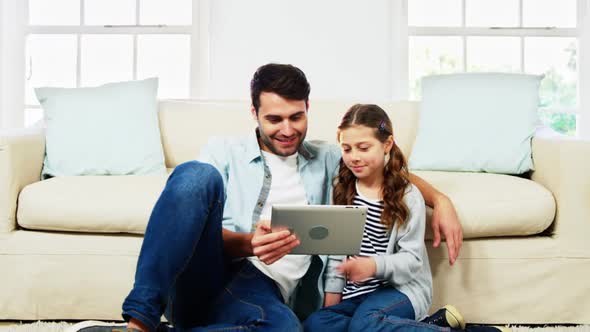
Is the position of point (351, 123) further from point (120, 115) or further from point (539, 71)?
point (539, 71)

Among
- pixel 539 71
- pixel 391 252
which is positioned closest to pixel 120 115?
pixel 391 252

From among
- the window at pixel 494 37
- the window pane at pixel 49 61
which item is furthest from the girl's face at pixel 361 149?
the window pane at pixel 49 61

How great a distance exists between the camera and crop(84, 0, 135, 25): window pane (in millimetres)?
3684

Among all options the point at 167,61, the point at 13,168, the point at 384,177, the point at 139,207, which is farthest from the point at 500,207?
the point at 167,61

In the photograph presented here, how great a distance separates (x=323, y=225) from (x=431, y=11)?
8.22ft

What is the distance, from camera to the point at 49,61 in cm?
373

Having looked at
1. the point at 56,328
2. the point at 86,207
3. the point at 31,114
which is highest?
the point at 31,114

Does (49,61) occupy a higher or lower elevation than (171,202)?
higher

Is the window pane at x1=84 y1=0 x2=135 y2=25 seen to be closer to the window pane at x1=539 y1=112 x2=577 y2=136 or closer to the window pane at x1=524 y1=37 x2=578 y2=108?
the window pane at x1=524 y1=37 x2=578 y2=108

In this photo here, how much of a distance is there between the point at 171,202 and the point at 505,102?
1685mm

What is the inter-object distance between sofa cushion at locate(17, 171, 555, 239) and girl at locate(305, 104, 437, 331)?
35 centimetres

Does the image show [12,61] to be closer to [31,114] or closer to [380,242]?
[31,114]

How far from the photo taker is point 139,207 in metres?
2.03

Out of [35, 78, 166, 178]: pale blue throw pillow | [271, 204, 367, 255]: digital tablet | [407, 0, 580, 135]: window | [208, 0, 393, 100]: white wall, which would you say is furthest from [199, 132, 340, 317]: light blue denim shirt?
[407, 0, 580, 135]: window
